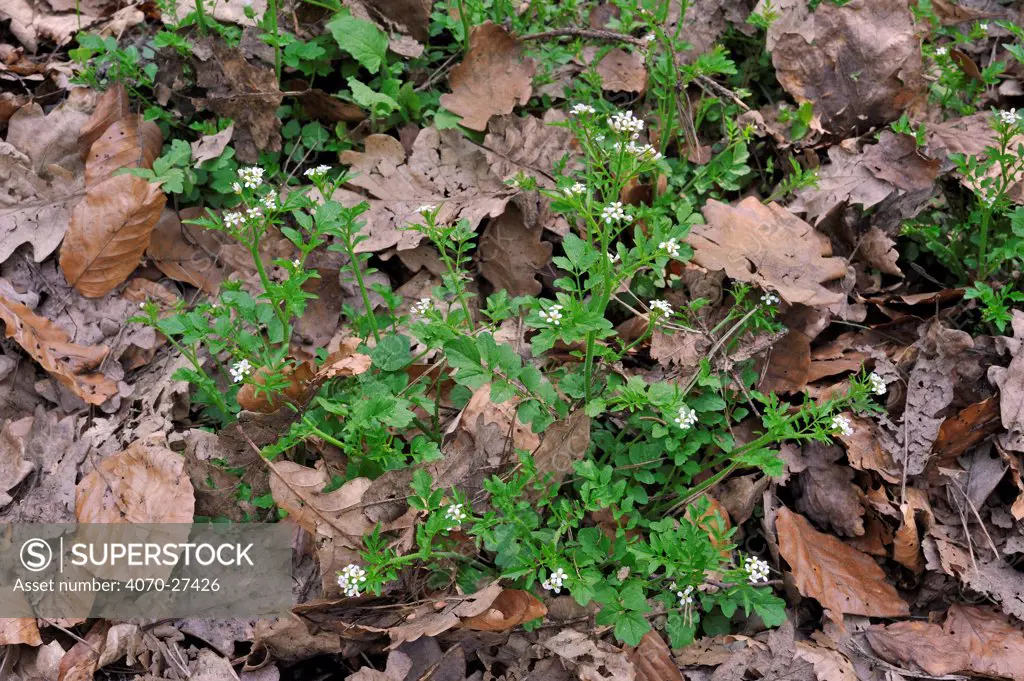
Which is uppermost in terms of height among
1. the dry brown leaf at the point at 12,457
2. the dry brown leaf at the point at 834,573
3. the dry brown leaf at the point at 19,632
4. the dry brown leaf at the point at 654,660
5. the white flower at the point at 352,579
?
the white flower at the point at 352,579

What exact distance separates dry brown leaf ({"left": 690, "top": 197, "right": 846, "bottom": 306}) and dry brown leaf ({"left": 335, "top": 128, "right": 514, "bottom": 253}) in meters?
0.84

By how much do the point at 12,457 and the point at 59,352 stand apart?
1.48ft

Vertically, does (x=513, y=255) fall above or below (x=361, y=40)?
below

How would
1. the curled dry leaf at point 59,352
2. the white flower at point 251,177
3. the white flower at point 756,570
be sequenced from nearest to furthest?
1. the white flower at point 756,570
2. the white flower at point 251,177
3. the curled dry leaf at point 59,352

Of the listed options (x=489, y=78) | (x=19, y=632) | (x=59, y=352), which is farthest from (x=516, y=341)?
(x=19, y=632)

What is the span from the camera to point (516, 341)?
121 inches

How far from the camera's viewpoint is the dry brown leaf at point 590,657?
2.41 metres

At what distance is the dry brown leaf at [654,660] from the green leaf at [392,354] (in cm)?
120

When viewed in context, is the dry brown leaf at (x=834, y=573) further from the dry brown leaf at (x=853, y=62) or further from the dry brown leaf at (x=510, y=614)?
the dry brown leaf at (x=853, y=62)

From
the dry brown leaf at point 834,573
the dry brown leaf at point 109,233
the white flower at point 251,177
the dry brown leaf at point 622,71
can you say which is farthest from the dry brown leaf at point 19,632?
the dry brown leaf at point 622,71

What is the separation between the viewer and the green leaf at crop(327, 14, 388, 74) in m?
3.49

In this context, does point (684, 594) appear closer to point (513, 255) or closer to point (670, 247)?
point (670, 247)

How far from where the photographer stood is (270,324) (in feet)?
9.84

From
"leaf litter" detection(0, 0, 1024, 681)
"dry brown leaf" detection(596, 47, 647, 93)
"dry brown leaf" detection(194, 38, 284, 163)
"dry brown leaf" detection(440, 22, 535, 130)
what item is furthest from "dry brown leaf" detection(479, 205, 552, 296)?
"dry brown leaf" detection(194, 38, 284, 163)
